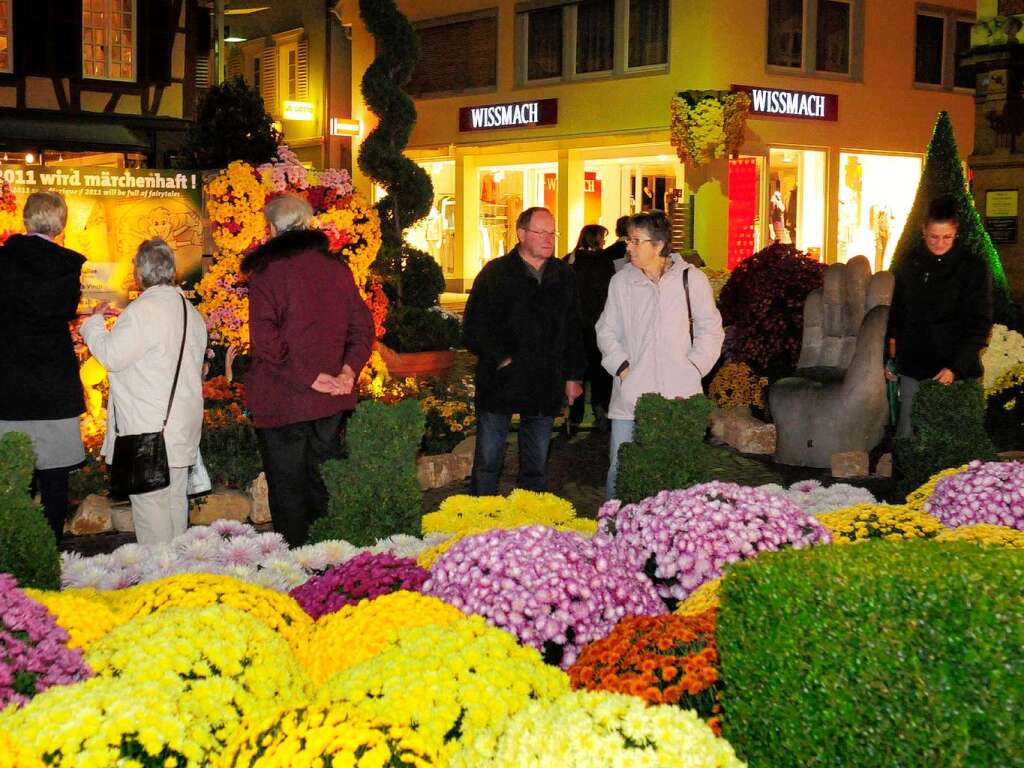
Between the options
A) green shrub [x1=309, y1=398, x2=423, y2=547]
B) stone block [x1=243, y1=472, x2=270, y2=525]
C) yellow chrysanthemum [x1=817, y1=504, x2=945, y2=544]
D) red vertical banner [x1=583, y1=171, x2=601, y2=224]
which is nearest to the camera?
yellow chrysanthemum [x1=817, y1=504, x2=945, y2=544]

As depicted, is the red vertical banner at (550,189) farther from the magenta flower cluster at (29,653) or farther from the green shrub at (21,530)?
the magenta flower cluster at (29,653)

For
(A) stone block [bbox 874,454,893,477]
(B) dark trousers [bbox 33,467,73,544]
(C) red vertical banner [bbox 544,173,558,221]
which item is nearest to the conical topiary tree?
(A) stone block [bbox 874,454,893,477]

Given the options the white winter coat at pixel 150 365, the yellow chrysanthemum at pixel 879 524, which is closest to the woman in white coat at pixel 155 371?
the white winter coat at pixel 150 365

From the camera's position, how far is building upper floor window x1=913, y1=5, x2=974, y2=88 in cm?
2719

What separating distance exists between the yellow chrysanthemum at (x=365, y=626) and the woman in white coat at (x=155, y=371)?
2.63m

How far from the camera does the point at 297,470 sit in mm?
6250

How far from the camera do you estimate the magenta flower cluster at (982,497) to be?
16.6 feet

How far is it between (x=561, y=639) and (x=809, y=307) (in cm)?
775

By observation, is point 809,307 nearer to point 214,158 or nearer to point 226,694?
point 214,158

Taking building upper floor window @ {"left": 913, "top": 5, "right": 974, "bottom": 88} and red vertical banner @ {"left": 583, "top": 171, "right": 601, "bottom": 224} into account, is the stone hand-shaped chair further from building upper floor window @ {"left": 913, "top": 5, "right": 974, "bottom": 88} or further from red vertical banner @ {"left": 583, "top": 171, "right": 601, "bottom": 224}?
building upper floor window @ {"left": 913, "top": 5, "right": 974, "bottom": 88}

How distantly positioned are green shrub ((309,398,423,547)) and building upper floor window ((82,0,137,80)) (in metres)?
18.8

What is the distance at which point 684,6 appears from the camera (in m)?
24.6

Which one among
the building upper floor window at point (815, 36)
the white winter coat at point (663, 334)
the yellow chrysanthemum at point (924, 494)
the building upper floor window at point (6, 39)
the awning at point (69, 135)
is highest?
the building upper floor window at point (815, 36)

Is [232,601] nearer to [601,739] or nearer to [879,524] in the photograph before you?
[601,739]
